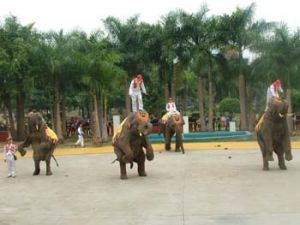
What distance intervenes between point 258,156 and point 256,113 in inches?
1008

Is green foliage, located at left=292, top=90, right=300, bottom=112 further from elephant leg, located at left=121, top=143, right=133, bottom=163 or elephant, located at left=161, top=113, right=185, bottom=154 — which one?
elephant leg, located at left=121, top=143, right=133, bottom=163

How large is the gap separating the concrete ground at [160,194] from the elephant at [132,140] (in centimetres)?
57

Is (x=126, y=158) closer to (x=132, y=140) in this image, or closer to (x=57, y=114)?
(x=132, y=140)

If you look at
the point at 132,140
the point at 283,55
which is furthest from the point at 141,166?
the point at 283,55

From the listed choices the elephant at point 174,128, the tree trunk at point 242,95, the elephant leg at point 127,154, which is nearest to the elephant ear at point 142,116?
the elephant leg at point 127,154


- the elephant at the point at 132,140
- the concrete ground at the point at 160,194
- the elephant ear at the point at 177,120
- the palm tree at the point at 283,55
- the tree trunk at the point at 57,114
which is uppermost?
the palm tree at the point at 283,55

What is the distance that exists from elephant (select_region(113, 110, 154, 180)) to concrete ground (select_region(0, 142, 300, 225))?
572 mm

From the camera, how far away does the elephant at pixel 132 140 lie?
15.0 meters

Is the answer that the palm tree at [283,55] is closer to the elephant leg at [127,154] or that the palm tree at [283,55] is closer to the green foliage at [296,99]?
the green foliage at [296,99]

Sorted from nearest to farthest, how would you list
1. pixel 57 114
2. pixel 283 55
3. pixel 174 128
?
pixel 174 128 < pixel 283 55 < pixel 57 114

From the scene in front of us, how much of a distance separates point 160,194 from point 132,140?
10.2 ft

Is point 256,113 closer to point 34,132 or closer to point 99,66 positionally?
point 99,66

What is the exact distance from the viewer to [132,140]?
15320mm

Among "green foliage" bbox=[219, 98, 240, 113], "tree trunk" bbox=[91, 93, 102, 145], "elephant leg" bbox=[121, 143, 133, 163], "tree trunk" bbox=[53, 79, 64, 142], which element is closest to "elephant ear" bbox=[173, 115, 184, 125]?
"tree trunk" bbox=[91, 93, 102, 145]
